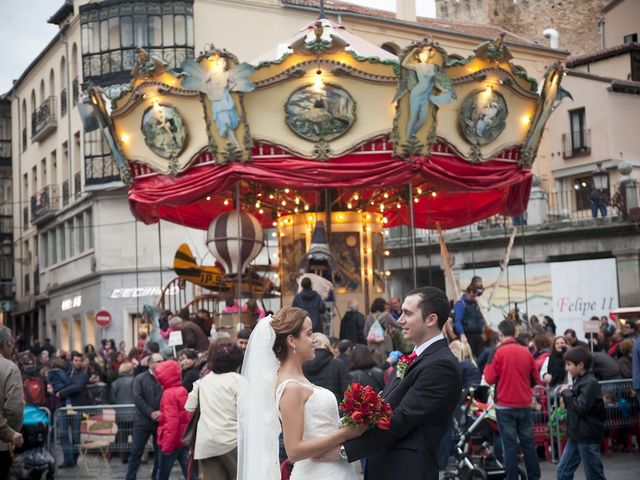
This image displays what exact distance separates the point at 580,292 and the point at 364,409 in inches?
A: 886

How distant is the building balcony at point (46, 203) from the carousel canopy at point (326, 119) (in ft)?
89.6

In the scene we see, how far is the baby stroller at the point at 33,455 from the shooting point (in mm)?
11273

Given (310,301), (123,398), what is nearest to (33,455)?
(123,398)

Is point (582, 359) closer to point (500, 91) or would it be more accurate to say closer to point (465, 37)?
point (500, 91)

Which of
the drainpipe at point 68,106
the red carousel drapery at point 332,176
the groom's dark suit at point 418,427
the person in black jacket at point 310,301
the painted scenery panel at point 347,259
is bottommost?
the groom's dark suit at point 418,427

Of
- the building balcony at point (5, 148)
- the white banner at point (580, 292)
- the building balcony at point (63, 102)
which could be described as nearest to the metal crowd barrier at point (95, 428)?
the white banner at point (580, 292)

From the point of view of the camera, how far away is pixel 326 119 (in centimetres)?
1900

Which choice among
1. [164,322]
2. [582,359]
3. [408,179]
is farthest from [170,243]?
[582,359]

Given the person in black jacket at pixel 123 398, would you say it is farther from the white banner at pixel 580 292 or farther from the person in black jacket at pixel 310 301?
the white banner at pixel 580 292

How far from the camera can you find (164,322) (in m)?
22.2

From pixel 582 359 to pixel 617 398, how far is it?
5571 mm

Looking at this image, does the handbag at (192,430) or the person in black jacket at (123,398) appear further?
the person in black jacket at (123,398)

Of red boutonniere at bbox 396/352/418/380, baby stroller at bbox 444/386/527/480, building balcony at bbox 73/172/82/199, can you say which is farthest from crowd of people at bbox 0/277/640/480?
building balcony at bbox 73/172/82/199

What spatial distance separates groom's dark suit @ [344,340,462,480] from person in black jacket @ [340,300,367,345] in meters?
13.0
